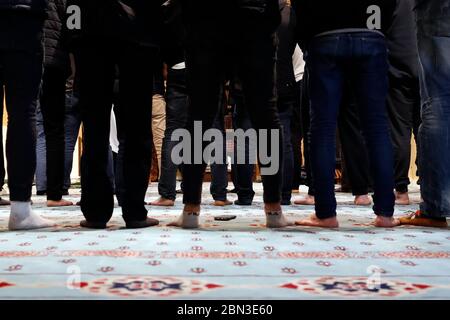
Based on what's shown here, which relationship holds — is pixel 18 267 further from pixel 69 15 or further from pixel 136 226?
pixel 69 15

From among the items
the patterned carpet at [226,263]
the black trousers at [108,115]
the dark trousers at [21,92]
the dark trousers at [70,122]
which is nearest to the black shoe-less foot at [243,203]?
the patterned carpet at [226,263]

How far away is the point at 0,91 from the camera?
213 centimetres

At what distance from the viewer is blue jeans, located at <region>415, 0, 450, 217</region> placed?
6.16 ft

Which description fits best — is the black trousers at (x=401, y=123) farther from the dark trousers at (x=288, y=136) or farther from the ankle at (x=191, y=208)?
the ankle at (x=191, y=208)

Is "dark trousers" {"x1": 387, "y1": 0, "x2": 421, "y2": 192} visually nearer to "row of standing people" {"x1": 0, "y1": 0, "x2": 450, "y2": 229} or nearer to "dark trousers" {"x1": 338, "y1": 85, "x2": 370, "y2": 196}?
"dark trousers" {"x1": 338, "y1": 85, "x2": 370, "y2": 196}

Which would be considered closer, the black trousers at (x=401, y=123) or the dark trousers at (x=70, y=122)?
the black trousers at (x=401, y=123)

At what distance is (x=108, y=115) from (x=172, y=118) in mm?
975

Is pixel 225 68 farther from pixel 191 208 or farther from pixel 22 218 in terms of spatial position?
pixel 22 218

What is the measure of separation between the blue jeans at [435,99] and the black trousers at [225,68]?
61 centimetres

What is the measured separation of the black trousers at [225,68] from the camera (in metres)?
1.82

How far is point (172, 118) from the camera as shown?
9.34ft
